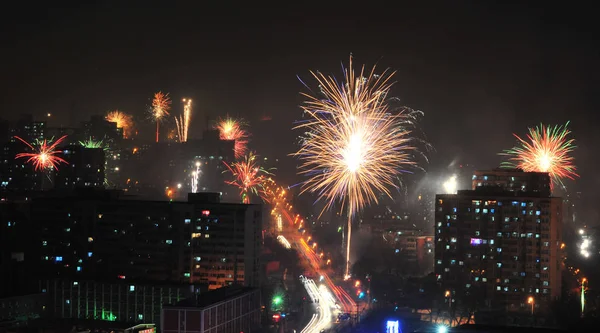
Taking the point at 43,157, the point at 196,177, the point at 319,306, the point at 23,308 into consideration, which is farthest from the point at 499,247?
the point at 43,157

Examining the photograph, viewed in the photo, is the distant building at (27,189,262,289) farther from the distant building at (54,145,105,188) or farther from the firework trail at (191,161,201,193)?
the firework trail at (191,161,201,193)

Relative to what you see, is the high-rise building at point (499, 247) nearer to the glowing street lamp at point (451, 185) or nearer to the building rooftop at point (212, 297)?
the building rooftop at point (212, 297)

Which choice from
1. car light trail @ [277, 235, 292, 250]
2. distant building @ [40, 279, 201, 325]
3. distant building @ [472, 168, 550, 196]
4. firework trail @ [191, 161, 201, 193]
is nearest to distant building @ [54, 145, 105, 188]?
firework trail @ [191, 161, 201, 193]

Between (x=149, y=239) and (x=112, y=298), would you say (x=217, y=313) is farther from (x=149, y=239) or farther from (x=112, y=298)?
(x=149, y=239)

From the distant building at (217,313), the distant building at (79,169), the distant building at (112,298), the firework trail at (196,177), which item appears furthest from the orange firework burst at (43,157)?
the distant building at (217,313)

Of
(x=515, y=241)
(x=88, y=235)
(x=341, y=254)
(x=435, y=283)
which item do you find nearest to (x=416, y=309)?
(x=435, y=283)

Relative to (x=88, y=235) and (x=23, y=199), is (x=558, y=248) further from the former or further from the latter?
(x=23, y=199)
